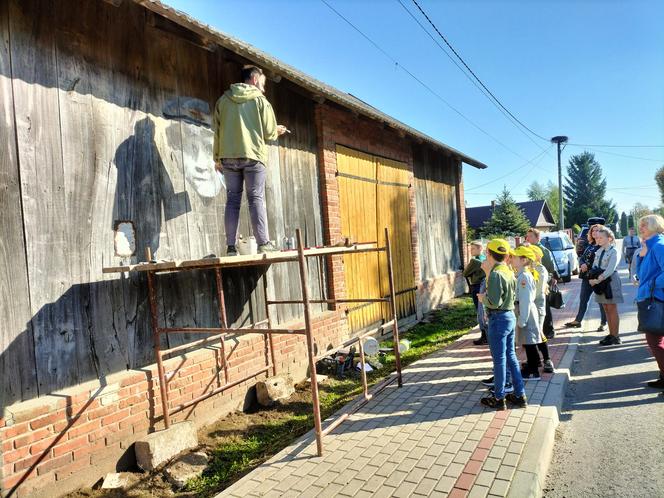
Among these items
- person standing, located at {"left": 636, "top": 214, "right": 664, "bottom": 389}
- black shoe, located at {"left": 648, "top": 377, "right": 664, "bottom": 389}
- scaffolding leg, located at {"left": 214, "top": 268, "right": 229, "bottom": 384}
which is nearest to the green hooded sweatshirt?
scaffolding leg, located at {"left": 214, "top": 268, "right": 229, "bottom": 384}

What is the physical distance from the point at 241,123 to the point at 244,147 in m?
0.23

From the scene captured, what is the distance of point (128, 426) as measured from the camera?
3846mm

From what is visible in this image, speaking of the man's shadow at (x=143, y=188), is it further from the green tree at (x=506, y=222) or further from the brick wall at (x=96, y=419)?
the green tree at (x=506, y=222)

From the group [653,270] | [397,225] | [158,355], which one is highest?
[397,225]

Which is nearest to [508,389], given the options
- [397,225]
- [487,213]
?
[397,225]

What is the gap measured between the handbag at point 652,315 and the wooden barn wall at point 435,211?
5.90m

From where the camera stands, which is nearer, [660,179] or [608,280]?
[608,280]

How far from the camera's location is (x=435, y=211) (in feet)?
38.7

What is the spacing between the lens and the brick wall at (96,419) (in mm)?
3119

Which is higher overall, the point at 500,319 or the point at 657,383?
the point at 500,319

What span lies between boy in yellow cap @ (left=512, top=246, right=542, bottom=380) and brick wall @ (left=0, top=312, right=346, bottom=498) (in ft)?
10.9

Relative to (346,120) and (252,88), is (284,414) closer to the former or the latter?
(252,88)

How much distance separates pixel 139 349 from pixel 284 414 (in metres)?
1.77

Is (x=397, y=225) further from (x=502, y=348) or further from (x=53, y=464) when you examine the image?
(x=53, y=464)
